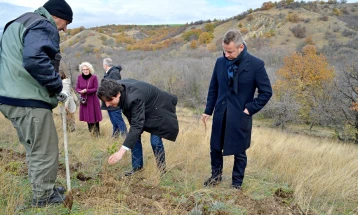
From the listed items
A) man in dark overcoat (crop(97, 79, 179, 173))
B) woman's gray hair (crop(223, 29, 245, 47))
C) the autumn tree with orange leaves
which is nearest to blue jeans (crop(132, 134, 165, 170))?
man in dark overcoat (crop(97, 79, 179, 173))

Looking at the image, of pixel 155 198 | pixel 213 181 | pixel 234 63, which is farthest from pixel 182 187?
pixel 234 63

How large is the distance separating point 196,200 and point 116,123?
3.26 meters

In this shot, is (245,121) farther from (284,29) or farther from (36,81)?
(284,29)

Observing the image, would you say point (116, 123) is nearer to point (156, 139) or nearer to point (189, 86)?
point (156, 139)

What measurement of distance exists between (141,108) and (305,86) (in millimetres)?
19092

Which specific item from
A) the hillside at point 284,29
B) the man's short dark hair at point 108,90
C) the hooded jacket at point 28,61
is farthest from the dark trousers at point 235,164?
the hillside at point 284,29

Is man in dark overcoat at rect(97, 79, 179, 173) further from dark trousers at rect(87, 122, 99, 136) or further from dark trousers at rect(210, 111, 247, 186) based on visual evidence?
dark trousers at rect(87, 122, 99, 136)

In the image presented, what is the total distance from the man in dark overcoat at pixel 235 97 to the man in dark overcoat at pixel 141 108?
515 millimetres

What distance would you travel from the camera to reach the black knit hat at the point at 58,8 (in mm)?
2883

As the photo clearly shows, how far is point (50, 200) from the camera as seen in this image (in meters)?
3.04

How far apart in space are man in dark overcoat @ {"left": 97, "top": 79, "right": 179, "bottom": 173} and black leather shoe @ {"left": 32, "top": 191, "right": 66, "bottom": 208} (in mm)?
633

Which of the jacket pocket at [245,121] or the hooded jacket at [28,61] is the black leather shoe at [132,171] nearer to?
the jacket pocket at [245,121]

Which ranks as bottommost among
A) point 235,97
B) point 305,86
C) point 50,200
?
point 305,86

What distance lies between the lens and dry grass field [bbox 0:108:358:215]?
9.84ft
